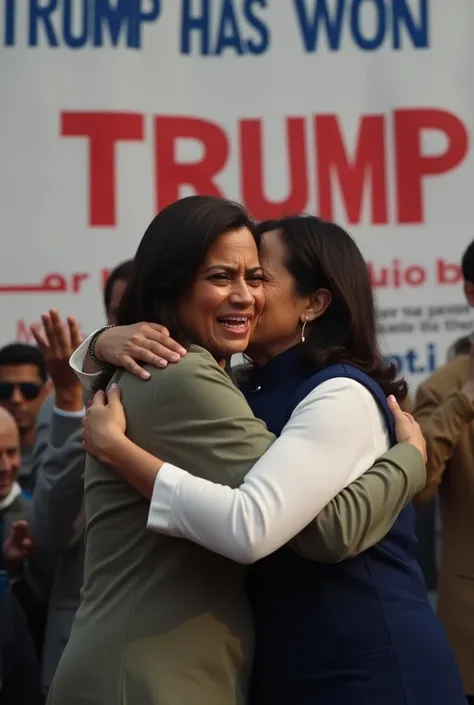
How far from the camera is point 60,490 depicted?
9.05ft

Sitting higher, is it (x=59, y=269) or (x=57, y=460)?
(x=59, y=269)

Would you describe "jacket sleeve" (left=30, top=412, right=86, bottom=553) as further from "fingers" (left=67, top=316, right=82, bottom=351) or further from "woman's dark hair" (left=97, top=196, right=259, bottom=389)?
"woman's dark hair" (left=97, top=196, right=259, bottom=389)

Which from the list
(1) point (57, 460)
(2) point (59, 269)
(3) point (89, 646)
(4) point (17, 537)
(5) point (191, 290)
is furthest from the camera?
(2) point (59, 269)

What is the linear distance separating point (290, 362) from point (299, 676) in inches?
20.8

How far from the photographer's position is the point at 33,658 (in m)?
2.88

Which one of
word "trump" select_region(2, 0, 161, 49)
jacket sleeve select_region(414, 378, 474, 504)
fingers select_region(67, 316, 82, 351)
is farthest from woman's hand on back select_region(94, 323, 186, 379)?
word "trump" select_region(2, 0, 161, 49)

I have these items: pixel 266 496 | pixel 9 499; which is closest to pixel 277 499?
pixel 266 496

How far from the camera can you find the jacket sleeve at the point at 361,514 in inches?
66.3

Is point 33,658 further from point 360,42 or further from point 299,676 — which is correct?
point 360,42

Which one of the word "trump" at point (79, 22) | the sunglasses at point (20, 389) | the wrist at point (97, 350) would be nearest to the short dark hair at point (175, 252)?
the wrist at point (97, 350)

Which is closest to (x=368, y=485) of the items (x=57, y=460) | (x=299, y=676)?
(x=299, y=676)

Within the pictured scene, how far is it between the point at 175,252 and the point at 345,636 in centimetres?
64

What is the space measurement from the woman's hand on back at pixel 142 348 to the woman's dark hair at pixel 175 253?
0.15ft

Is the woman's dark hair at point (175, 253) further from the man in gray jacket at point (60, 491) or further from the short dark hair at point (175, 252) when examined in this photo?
the man in gray jacket at point (60, 491)
